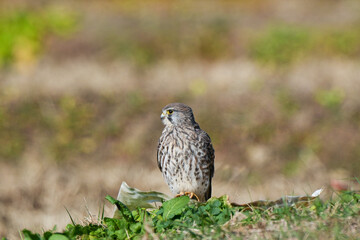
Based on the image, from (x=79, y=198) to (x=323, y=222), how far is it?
5.34m

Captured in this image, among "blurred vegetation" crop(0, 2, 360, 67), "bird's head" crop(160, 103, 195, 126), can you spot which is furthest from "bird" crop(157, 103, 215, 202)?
"blurred vegetation" crop(0, 2, 360, 67)

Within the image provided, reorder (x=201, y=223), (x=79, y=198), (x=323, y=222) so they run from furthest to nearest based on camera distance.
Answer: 1. (x=79, y=198)
2. (x=201, y=223)
3. (x=323, y=222)

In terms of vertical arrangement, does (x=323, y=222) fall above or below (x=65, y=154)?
below

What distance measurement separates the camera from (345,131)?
11.3 meters

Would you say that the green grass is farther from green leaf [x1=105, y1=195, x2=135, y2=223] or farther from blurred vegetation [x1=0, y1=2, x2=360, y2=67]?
blurred vegetation [x1=0, y1=2, x2=360, y2=67]

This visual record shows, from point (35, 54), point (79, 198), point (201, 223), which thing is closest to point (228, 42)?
point (35, 54)

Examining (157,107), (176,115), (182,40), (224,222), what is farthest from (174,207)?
(182,40)

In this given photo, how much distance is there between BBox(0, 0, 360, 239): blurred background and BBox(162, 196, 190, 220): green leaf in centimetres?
270

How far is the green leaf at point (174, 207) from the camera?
4242 millimetres

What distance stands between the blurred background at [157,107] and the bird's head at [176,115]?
6.94 feet

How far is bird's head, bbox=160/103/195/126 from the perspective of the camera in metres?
5.34

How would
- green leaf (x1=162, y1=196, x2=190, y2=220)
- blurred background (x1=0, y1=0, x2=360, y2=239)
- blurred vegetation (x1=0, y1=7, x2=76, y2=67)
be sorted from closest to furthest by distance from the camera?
1. green leaf (x1=162, y1=196, x2=190, y2=220)
2. blurred background (x1=0, y1=0, x2=360, y2=239)
3. blurred vegetation (x1=0, y1=7, x2=76, y2=67)

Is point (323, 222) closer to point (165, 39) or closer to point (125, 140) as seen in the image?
point (125, 140)

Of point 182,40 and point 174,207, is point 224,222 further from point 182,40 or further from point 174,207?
point 182,40
